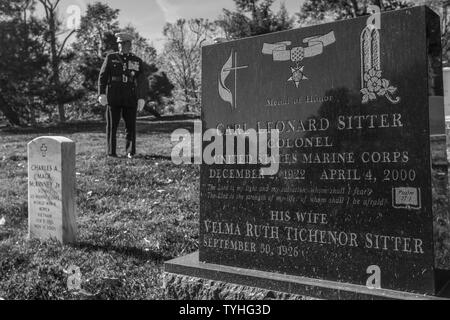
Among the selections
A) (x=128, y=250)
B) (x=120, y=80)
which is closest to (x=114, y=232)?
(x=128, y=250)

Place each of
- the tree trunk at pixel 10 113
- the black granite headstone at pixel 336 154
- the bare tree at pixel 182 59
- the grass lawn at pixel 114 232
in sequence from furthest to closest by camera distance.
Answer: the bare tree at pixel 182 59 → the tree trunk at pixel 10 113 → the grass lawn at pixel 114 232 → the black granite headstone at pixel 336 154

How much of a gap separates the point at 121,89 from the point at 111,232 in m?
3.86

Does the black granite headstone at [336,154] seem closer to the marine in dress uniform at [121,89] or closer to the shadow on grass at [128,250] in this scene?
the shadow on grass at [128,250]

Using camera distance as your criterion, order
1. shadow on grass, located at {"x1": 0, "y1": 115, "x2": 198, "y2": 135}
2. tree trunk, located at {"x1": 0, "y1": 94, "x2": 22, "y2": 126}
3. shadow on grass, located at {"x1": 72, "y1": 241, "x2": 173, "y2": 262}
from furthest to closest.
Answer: tree trunk, located at {"x1": 0, "y1": 94, "x2": 22, "y2": 126}, shadow on grass, located at {"x1": 0, "y1": 115, "x2": 198, "y2": 135}, shadow on grass, located at {"x1": 72, "y1": 241, "x2": 173, "y2": 262}

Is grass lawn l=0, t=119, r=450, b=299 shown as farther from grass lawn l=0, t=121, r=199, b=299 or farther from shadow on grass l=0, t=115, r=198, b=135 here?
shadow on grass l=0, t=115, r=198, b=135

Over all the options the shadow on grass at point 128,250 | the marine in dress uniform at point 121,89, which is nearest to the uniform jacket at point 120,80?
the marine in dress uniform at point 121,89

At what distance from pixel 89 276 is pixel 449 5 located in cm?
1996

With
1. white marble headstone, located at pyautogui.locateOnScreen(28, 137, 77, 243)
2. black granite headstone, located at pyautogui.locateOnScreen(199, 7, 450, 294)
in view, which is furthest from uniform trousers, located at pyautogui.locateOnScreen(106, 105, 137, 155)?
black granite headstone, located at pyautogui.locateOnScreen(199, 7, 450, 294)

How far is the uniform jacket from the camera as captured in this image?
27.2ft

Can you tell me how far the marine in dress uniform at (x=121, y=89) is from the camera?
327 inches

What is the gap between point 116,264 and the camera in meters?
4.03

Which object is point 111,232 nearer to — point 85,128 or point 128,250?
point 128,250

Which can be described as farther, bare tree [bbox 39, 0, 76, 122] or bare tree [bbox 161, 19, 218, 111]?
bare tree [bbox 161, 19, 218, 111]
